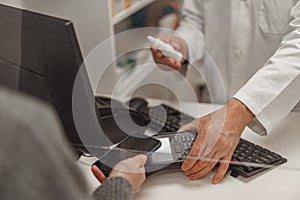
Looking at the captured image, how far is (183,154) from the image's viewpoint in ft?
2.87

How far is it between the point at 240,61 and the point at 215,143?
42 cm

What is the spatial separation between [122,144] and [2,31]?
0.32 m

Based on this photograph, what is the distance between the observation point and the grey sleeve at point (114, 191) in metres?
0.57

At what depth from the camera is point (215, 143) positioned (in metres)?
0.86

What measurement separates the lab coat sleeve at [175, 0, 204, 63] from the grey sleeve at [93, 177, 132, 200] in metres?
0.74

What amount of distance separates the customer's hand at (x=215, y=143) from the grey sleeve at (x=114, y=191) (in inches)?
10.4

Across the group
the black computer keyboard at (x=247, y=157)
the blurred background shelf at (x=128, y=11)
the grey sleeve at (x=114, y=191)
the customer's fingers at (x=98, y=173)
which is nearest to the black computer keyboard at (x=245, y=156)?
the black computer keyboard at (x=247, y=157)

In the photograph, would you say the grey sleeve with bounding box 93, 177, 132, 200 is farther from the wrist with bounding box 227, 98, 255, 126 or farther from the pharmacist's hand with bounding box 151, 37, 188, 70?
the pharmacist's hand with bounding box 151, 37, 188, 70

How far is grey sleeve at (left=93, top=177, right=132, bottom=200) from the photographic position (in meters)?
0.57

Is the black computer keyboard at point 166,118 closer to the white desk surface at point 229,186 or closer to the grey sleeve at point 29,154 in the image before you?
the white desk surface at point 229,186

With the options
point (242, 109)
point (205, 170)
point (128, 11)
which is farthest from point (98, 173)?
point (128, 11)

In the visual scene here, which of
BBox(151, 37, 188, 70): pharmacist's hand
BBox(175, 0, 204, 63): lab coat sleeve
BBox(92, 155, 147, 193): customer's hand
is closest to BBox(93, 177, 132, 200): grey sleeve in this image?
BBox(92, 155, 147, 193): customer's hand

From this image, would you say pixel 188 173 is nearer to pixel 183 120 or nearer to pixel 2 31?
pixel 183 120

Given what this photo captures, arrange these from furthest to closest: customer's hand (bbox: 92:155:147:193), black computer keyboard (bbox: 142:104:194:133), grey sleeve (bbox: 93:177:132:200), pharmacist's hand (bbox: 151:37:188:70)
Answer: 1. pharmacist's hand (bbox: 151:37:188:70)
2. black computer keyboard (bbox: 142:104:194:133)
3. customer's hand (bbox: 92:155:147:193)
4. grey sleeve (bbox: 93:177:132:200)
